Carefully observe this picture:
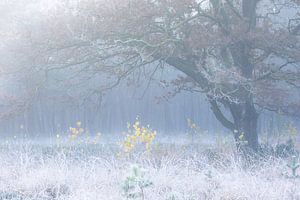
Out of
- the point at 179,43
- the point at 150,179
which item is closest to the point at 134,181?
the point at 150,179

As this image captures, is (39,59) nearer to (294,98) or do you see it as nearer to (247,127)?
(247,127)

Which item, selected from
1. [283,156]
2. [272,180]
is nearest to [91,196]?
[272,180]

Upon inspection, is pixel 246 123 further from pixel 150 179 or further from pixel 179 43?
pixel 150 179

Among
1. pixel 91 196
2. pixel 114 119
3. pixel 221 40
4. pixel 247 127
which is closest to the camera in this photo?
pixel 91 196

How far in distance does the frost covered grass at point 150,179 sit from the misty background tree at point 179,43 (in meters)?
1.37

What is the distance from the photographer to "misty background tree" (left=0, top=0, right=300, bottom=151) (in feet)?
28.4

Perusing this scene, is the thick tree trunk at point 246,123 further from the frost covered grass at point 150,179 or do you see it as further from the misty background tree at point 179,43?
the frost covered grass at point 150,179

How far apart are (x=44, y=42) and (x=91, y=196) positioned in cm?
316

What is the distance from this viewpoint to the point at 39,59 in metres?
9.02

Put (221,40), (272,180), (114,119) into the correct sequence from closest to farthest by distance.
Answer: (272,180), (221,40), (114,119)

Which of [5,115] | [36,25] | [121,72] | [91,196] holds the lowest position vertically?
[91,196]

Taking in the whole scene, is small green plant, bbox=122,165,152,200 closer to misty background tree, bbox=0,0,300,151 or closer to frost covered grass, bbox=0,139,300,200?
frost covered grass, bbox=0,139,300,200

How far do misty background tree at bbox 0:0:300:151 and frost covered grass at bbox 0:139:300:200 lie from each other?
1.37m

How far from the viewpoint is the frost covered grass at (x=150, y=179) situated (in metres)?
6.64
